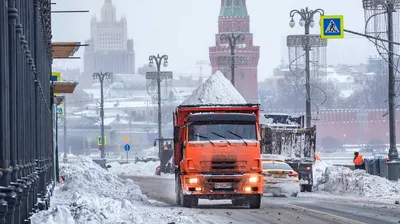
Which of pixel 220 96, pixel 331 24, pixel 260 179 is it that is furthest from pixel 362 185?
pixel 260 179

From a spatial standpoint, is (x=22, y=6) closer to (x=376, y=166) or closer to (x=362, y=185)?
(x=362, y=185)

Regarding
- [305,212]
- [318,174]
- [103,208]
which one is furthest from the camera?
[318,174]

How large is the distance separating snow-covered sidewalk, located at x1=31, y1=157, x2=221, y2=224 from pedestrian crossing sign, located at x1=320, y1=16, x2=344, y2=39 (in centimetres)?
866

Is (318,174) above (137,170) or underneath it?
above

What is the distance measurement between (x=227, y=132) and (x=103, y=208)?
9016 mm

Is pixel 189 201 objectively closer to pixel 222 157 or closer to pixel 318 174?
pixel 222 157

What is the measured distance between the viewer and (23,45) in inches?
583

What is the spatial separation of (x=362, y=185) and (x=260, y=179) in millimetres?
13256

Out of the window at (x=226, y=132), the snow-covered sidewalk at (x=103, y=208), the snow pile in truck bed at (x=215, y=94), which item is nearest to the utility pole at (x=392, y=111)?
the snow pile in truck bed at (x=215, y=94)

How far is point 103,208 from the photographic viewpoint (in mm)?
20234

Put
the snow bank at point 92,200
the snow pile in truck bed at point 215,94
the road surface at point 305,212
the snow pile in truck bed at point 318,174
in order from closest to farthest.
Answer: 1. the snow bank at point 92,200
2. the road surface at point 305,212
3. the snow pile in truck bed at point 318,174
4. the snow pile in truck bed at point 215,94

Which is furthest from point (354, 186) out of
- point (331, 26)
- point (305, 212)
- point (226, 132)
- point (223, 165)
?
point (305, 212)

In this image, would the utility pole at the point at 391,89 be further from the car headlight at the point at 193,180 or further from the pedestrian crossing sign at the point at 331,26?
the car headlight at the point at 193,180

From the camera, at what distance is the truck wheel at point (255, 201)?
2909cm
